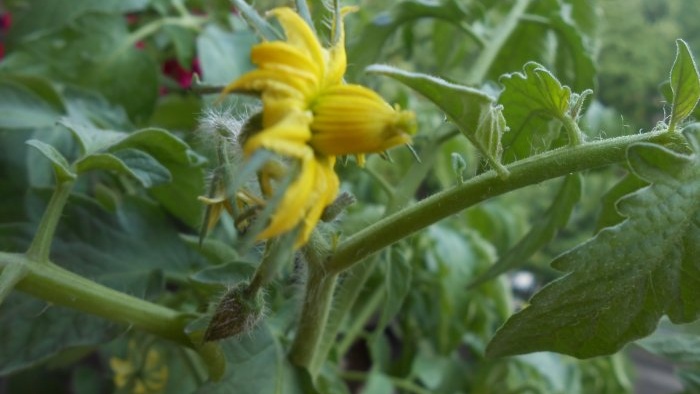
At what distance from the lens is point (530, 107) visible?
0.36 m

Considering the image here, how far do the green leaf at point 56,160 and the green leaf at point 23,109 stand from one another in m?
0.16

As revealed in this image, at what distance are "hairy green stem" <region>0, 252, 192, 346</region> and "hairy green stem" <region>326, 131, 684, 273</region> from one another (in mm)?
141

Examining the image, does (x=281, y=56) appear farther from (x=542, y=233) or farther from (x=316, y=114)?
(x=542, y=233)

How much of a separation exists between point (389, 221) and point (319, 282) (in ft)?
0.18

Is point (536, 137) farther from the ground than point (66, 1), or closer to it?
farther from the ground

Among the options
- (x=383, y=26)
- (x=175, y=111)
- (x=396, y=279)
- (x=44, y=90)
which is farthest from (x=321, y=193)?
(x=175, y=111)

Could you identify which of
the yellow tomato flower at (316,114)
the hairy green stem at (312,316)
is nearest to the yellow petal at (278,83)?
the yellow tomato flower at (316,114)

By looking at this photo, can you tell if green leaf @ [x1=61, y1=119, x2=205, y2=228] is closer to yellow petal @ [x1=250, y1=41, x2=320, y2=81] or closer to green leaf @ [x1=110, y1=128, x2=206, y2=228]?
Result: green leaf @ [x1=110, y1=128, x2=206, y2=228]

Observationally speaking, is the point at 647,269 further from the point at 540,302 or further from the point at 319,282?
the point at 319,282

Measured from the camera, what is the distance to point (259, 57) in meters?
0.27

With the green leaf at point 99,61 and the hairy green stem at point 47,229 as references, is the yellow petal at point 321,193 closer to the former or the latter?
the hairy green stem at point 47,229

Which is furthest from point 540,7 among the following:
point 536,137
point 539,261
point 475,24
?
point 539,261

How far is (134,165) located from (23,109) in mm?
196

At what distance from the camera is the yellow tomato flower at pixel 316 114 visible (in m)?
0.25
